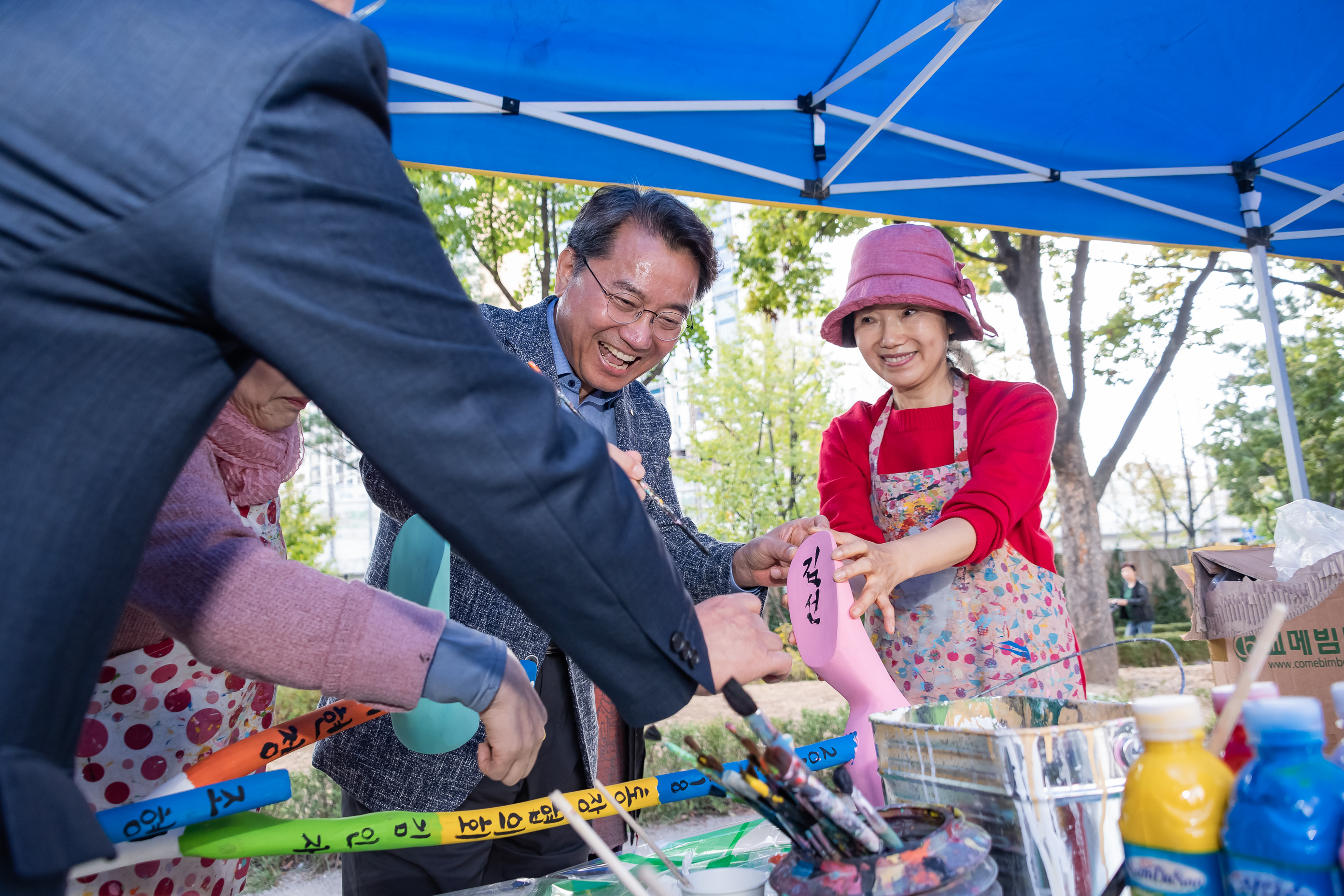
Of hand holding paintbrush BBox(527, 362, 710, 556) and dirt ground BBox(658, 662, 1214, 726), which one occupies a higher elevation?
hand holding paintbrush BBox(527, 362, 710, 556)

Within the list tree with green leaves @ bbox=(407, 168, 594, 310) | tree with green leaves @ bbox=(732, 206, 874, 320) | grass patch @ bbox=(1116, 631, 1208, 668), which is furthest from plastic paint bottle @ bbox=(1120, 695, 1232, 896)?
grass patch @ bbox=(1116, 631, 1208, 668)

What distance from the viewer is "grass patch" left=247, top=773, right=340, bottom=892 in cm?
430

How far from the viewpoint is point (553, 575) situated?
2.46 feet

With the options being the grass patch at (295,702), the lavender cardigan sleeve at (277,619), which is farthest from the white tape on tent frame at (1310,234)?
the grass patch at (295,702)

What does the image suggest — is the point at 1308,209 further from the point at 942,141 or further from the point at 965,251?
the point at 965,251

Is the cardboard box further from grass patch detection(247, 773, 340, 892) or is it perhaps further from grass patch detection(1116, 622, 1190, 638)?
grass patch detection(1116, 622, 1190, 638)

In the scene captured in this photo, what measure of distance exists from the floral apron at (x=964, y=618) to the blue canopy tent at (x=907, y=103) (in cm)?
165

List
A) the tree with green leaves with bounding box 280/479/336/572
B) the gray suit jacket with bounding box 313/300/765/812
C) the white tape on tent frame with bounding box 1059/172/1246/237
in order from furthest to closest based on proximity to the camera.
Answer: the tree with green leaves with bounding box 280/479/336/572 < the white tape on tent frame with bounding box 1059/172/1246/237 < the gray suit jacket with bounding box 313/300/765/812

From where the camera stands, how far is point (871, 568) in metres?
1.48

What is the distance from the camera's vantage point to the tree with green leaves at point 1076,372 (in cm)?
751

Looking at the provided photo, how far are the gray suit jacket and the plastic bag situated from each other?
1744 millimetres

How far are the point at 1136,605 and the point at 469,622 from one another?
1392 cm

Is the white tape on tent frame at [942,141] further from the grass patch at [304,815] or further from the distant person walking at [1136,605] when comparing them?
the distant person walking at [1136,605]

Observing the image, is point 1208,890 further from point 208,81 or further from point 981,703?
point 208,81
